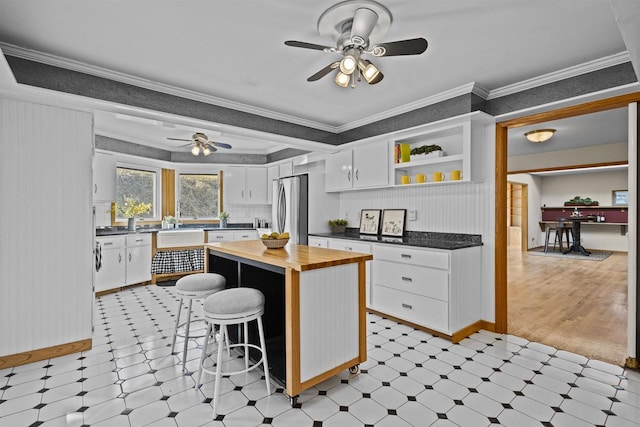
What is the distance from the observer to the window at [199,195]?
20.5 feet

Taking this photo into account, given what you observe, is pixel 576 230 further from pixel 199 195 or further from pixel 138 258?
pixel 138 258

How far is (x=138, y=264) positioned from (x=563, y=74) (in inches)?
227

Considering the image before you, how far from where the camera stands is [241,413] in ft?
6.43

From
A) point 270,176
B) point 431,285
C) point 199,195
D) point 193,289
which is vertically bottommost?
point 431,285

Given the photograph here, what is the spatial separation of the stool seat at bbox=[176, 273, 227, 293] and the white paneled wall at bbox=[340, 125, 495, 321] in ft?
8.09

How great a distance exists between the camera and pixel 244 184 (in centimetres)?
626

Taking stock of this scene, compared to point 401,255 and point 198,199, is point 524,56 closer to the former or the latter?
point 401,255

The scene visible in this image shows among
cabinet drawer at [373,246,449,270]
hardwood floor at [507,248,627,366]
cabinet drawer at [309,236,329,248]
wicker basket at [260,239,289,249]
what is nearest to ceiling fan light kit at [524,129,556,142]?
hardwood floor at [507,248,627,366]

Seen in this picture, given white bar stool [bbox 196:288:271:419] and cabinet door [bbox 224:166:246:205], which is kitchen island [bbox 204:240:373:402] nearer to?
white bar stool [bbox 196:288:271:419]

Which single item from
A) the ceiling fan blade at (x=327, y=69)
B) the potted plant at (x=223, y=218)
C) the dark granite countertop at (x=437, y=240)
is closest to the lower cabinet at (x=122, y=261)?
the potted plant at (x=223, y=218)

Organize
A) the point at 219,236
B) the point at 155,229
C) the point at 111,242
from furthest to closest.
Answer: the point at 219,236 → the point at 155,229 → the point at 111,242

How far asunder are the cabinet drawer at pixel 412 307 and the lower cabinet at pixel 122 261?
145 inches

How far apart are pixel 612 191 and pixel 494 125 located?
8.79m

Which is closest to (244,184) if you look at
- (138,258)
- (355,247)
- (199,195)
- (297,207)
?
(199,195)
